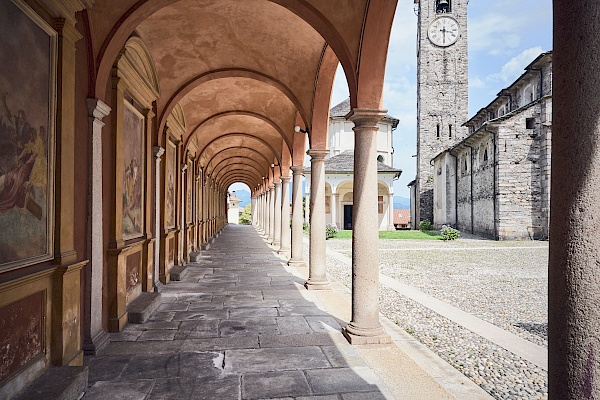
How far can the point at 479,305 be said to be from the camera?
8.31m

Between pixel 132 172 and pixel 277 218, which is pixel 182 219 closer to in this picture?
pixel 132 172

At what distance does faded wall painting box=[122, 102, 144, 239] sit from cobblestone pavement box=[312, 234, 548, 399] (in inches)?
181

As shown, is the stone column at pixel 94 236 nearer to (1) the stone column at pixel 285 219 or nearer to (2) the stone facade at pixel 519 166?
(1) the stone column at pixel 285 219

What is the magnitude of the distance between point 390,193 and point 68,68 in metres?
33.7

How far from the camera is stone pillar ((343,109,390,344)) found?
18.8 feet

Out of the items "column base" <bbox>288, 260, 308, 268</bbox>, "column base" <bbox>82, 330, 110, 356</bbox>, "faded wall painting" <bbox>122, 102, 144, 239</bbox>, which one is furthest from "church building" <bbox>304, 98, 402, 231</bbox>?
"column base" <bbox>82, 330, 110, 356</bbox>

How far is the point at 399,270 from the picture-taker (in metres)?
13.1

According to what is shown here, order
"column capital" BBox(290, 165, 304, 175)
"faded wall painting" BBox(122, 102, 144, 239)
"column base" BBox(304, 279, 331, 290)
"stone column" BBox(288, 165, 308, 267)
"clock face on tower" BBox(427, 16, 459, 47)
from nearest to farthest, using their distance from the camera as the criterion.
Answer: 1. "faded wall painting" BBox(122, 102, 144, 239)
2. "column base" BBox(304, 279, 331, 290)
3. "stone column" BBox(288, 165, 308, 267)
4. "column capital" BBox(290, 165, 304, 175)
5. "clock face on tower" BBox(427, 16, 459, 47)

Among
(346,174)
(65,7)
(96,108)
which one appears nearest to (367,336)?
(96,108)

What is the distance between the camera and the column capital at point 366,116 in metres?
5.80

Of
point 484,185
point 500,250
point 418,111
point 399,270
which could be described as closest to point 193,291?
point 399,270

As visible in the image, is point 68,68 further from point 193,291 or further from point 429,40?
point 429,40

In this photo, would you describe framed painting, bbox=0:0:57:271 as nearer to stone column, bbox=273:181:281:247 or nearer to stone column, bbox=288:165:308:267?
stone column, bbox=288:165:308:267

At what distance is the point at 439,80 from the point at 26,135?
Answer: 40379mm
